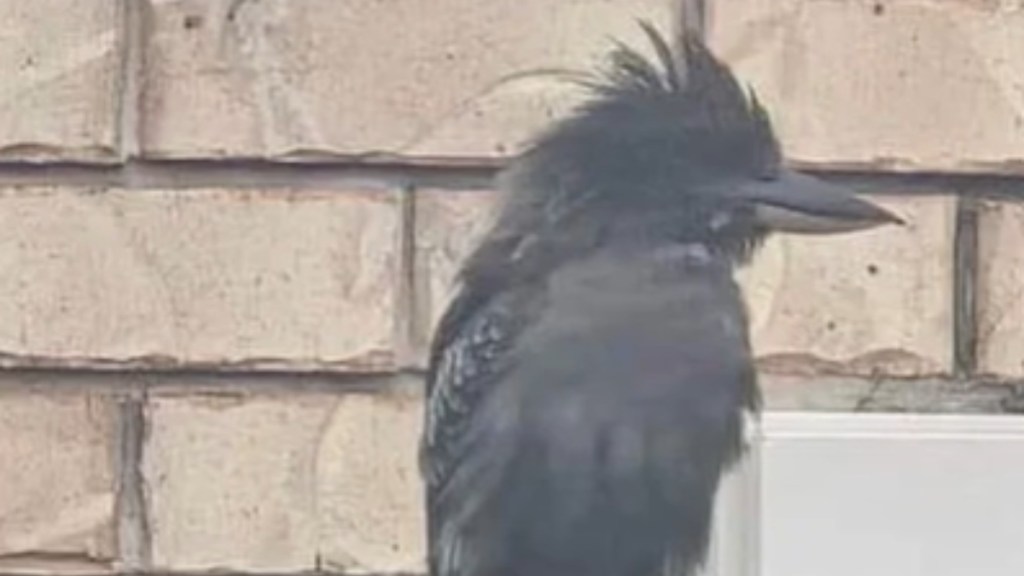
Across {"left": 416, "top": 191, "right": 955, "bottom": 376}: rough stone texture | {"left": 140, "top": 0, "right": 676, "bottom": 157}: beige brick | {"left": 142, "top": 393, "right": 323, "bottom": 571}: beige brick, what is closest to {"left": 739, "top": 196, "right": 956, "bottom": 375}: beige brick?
{"left": 416, "top": 191, "right": 955, "bottom": 376}: rough stone texture

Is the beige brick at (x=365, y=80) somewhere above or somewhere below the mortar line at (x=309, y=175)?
above

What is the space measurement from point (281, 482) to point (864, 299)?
0.37 metres

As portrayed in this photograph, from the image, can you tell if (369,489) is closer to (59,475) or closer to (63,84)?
(59,475)

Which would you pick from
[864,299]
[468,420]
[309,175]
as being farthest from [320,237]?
[468,420]

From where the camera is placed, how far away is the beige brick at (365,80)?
1918mm

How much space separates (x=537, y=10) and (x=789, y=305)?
23 cm

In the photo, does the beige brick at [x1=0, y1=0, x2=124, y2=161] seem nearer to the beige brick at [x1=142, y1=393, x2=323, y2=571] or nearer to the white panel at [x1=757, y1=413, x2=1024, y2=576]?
the beige brick at [x1=142, y1=393, x2=323, y2=571]

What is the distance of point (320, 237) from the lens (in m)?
1.92

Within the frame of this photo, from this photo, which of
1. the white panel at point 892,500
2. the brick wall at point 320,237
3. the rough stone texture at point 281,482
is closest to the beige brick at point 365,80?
the brick wall at point 320,237

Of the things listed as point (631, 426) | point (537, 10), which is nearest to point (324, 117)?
point (537, 10)

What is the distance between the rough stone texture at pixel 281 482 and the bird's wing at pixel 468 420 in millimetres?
394

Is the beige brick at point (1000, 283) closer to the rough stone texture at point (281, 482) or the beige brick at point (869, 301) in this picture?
the beige brick at point (869, 301)

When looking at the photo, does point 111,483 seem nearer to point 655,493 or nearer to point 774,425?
point 774,425

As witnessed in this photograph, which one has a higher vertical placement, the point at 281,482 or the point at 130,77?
the point at 130,77
